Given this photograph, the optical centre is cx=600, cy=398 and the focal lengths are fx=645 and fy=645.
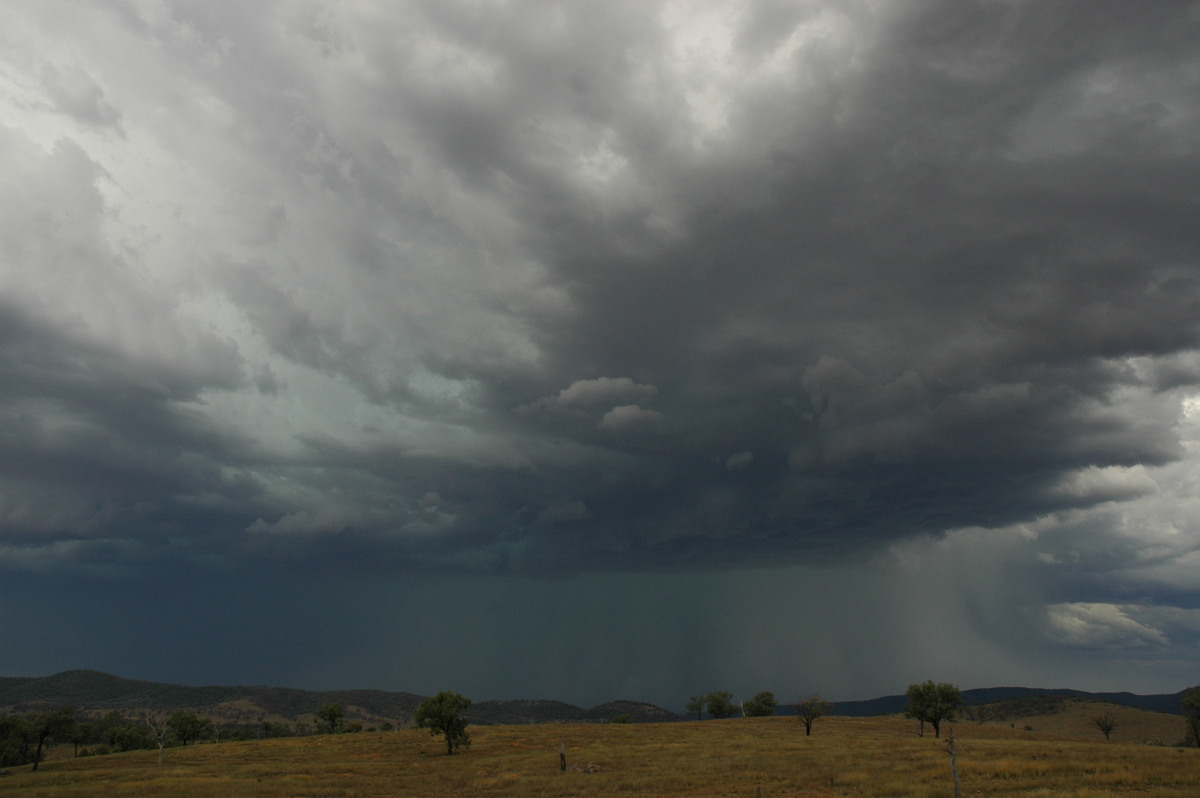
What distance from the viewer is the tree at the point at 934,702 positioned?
10462cm

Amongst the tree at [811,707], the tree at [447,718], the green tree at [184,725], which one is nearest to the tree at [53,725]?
the green tree at [184,725]

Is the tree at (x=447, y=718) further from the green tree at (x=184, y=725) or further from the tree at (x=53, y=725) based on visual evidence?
the green tree at (x=184, y=725)

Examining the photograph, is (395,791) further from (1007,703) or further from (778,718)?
(1007,703)

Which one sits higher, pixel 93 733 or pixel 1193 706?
pixel 1193 706

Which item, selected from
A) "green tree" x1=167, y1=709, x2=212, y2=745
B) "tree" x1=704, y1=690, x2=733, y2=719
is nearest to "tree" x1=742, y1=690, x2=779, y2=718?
"tree" x1=704, y1=690, x2=733, y2=719

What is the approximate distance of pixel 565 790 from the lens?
51.1m

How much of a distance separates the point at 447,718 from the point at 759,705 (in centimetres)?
9578

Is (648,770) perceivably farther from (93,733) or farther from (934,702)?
(93,733)

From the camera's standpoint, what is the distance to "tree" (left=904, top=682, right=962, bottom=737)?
343 ft

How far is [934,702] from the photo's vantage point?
106375 mm

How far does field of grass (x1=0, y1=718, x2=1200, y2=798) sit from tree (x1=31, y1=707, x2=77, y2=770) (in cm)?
1063

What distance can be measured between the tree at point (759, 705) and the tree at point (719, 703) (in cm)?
729

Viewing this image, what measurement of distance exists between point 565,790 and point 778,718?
101m

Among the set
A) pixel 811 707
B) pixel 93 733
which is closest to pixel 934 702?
pixel 811 707
